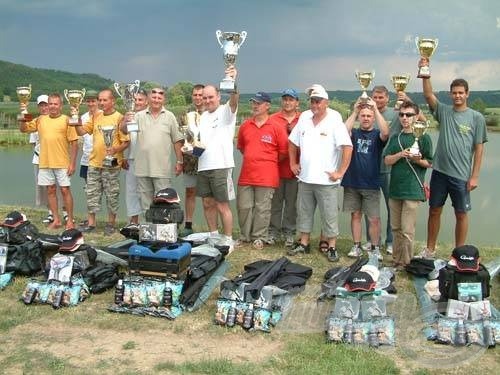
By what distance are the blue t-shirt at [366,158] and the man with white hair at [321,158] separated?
0.20 m

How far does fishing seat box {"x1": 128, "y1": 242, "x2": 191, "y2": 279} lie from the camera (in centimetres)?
455

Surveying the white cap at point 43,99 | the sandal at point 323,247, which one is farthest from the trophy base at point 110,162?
the sandal at point 323,247

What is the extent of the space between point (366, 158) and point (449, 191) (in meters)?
0.89

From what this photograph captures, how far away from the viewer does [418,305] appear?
4.72 m

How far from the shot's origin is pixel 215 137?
19.3 feet

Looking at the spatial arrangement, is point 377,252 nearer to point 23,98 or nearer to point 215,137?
point 215,137

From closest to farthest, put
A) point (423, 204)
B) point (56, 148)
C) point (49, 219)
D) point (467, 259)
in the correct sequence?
point (467, 259), point (56, 148), point (49, 219), point (423, 204)

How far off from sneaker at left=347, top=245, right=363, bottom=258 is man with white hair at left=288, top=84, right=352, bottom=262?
208mm

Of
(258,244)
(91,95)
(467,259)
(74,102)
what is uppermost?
(91,95)

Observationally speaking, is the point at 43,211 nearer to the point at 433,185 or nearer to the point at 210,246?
the point at 210,246

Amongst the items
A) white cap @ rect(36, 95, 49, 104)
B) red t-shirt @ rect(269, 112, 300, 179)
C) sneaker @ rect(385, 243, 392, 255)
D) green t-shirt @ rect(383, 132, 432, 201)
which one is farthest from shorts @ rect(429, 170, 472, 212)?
white cap @ rect(36, 95, 49, 104)

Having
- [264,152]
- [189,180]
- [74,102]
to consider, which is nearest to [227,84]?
[264,152]

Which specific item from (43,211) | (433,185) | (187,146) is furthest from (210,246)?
(43,211)

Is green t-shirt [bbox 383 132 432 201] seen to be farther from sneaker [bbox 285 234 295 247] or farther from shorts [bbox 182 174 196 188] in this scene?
shorts [bbox 182 174 196 188]
